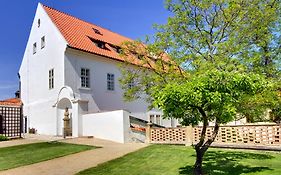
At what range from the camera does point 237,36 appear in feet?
49.9

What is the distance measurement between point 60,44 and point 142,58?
968cm

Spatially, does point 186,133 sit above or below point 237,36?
below

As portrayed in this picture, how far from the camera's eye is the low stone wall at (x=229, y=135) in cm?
1496

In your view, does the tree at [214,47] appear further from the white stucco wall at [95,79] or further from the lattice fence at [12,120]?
the lattice fence at [12,120]

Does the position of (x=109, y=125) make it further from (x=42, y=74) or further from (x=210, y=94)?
(x=210, y=94)

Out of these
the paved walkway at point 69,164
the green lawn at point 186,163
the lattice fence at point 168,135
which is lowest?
the paved walkway at point 69,164

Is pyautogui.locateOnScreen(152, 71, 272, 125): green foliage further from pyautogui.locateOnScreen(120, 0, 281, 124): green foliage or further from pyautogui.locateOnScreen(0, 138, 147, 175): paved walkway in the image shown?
pyautogui.locateOnScreen(0, 138, 147, 175): paved walkway

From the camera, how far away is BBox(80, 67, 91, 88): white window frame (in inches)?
1014

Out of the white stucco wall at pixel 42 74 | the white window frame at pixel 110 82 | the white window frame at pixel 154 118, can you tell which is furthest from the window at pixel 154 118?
the white stucco wall at pixel 42 74

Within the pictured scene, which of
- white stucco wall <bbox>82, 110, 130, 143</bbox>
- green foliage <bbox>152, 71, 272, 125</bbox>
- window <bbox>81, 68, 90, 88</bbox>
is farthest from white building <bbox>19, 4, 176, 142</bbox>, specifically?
green foliage <bbox>152, 71, 272, 125</bbox>

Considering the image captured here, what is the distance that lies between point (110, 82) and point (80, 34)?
16.6 ft

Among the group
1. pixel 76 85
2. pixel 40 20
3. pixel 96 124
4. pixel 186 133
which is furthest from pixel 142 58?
pixel 40 20

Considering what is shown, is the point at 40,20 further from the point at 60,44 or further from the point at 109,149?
the point at 109,149

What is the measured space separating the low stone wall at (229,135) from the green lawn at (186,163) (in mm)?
1028
